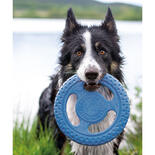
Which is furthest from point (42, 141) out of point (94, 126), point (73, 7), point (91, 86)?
point (73, 7)

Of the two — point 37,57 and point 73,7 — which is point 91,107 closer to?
point 73,7

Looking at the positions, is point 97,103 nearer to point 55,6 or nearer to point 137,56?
point 55,6

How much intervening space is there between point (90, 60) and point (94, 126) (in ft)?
3.06

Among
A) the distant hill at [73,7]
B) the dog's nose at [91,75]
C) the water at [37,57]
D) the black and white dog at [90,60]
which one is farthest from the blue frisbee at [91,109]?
the distant hill at [73,7]

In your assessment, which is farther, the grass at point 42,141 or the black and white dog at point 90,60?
the grass at point 42,141

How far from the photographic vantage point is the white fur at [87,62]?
3469 mm

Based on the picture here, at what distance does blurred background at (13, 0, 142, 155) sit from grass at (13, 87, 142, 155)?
1 cm

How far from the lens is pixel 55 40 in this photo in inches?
202

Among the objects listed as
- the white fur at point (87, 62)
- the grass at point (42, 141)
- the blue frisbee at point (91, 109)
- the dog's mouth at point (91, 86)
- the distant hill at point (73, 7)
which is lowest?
the grass at point (42, 141)

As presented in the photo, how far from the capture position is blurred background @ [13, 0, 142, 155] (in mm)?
4844

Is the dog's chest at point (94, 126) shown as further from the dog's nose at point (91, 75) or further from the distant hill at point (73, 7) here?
the distant hill at point (73, 7)

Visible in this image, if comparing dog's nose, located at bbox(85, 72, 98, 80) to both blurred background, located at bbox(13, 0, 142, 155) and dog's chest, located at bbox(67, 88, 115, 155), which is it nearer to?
dog's chest, located at bbox(67, 88, 115, 155)

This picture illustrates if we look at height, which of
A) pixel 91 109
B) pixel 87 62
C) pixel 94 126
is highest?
pixel 87 62

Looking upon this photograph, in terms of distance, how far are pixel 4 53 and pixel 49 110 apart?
1050mm
